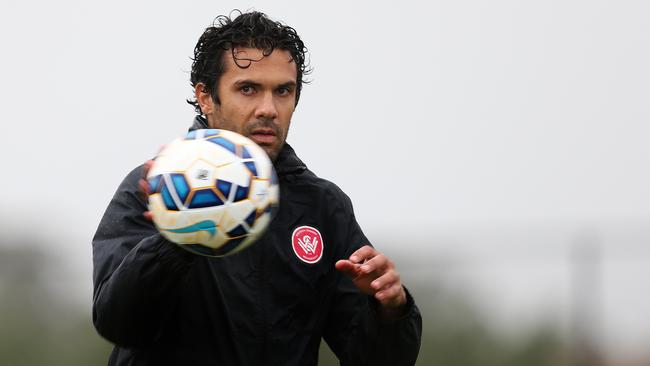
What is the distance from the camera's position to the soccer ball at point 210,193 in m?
3.49

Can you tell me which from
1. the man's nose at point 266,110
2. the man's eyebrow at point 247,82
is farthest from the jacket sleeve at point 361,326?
the man's eyebrow at point 247,82

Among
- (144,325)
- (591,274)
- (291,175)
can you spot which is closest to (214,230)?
(144,325)

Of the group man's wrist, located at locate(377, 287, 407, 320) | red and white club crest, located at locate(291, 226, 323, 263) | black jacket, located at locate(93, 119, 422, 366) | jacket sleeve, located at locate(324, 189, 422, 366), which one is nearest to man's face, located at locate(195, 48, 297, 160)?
black jacket, located at locate(93, 119, 422, 366)

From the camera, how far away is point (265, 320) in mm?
3994

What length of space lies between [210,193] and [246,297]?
620 mm

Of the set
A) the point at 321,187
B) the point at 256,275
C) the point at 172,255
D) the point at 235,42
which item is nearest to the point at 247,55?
the point at 235,42

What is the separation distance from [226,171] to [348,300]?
3.25 ft

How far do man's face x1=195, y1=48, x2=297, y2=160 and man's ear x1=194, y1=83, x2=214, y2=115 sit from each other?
0.04m

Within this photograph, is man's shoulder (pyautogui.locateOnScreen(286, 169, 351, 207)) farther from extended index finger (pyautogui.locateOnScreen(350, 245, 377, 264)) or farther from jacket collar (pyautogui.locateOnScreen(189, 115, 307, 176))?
extended index finger (pyautogui.locateOnScreen(350, 245, 377, 264))

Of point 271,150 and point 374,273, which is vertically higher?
point 271,150

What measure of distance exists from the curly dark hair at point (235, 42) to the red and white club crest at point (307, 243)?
64 cm

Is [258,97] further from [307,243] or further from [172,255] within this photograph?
[172,255]

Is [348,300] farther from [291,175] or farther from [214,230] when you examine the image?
[214,230]

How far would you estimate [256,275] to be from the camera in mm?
4035
